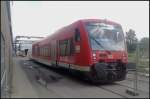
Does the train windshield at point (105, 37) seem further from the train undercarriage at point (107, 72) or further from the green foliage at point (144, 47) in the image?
the green foliage at point (144, 47)

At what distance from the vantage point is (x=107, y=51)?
14.2 metres

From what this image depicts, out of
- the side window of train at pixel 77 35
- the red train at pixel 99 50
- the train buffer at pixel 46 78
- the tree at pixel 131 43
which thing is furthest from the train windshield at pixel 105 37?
Answer: the train buffer at pixel 46 78

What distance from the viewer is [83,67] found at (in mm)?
14055

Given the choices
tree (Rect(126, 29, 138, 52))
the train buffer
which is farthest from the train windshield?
the train buffer

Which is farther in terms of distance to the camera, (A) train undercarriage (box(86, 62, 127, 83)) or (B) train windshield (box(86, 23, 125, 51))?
(B) train windshield (box(86, 23, 125, 51))

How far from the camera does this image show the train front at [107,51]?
1370 centimetres

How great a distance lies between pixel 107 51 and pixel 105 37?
0.76m

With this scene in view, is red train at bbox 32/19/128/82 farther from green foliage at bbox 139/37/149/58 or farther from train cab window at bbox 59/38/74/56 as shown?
green foliage at bbox 139/37/149/58

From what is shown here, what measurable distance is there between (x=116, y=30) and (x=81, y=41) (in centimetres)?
200

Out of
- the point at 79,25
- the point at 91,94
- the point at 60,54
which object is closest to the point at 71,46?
the point at 79,25

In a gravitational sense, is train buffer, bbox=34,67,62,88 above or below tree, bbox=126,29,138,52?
below

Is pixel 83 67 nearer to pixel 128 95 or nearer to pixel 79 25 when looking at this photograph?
pixel 79 25

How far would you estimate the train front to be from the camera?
1370 cm

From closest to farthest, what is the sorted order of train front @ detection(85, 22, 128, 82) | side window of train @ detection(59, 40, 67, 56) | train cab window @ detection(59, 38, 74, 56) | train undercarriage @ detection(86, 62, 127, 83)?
train undercarriage @ detection(86, 62, 127, 83), train front @ detection(85, 22, 128, 82), train cab window @ detection(59, 38, 74, 56), side window of train @ detection(59, 40, 67, 56)
